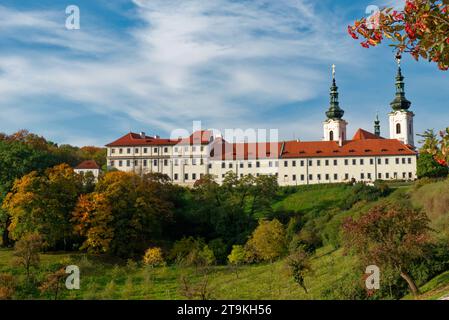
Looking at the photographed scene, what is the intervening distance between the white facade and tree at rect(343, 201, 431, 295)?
63716mm

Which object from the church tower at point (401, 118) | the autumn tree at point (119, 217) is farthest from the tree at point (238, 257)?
the church tower at point (401, 118)

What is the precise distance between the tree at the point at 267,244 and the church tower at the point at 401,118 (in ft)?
163

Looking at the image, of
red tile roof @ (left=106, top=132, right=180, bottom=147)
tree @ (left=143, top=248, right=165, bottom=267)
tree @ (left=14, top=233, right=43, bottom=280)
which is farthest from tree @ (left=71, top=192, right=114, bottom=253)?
red tile roof @ (left=106, top=132, right=180, bottom=147)

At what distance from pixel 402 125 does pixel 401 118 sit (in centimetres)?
115

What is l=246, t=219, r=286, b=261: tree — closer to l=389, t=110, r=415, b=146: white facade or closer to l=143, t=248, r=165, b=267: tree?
l=143, t=248, r=165, b=267: tree

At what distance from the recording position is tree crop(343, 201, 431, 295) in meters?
23.6

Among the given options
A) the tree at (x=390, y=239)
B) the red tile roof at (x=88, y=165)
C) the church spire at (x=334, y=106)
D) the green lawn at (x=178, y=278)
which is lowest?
the green lawn at (x=178, y=278)

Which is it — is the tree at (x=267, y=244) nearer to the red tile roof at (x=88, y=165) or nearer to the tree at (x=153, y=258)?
the tree at (x=153, y=258)

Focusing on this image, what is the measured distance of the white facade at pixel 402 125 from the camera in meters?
86.1

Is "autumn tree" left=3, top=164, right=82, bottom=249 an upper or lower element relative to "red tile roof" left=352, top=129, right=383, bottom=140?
lower

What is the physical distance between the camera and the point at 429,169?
69.3 metres
